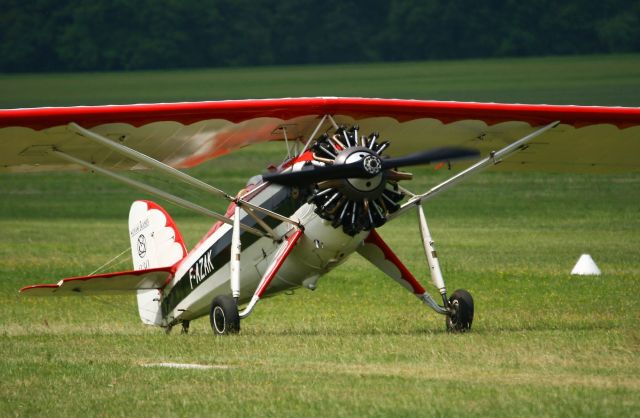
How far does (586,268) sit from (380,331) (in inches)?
267

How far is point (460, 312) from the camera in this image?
12.9 meters

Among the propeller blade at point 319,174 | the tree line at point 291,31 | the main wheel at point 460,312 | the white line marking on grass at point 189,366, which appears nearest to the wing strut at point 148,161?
the propeller blade at point 319,174

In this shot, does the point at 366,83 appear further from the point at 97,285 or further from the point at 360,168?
the point at 360,168

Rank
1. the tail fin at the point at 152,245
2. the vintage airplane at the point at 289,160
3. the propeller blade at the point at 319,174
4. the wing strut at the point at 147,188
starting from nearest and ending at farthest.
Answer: the propeller blade at the point at 319,174 < the vintage airplane at the point at 289,160 < the wing strut at the point at 147,188 < the tail fin at the point at 152,245

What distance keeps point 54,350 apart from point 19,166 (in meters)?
2.22

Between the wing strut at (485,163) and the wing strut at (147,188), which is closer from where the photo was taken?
the wing strut at (147,188)

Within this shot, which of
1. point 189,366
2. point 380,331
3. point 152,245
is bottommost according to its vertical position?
point 380,331

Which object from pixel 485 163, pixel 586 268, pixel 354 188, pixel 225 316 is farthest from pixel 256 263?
pixel 586 268

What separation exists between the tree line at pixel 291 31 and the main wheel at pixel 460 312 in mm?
75616

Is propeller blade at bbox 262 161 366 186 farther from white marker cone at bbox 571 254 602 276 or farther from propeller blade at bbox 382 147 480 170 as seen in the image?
white marker cone at bbox 571 254 602 276

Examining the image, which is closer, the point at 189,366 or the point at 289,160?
the point at 189,366

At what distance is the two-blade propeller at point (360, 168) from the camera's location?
11867 millimetres

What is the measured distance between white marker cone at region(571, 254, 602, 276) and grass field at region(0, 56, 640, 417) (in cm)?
24

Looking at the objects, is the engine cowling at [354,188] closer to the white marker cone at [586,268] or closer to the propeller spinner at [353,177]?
the propeller spinner at [353,177]
